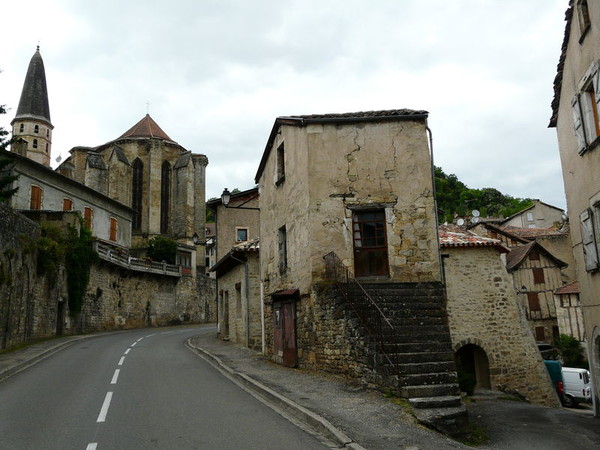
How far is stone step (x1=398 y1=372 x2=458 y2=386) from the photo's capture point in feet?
32.2

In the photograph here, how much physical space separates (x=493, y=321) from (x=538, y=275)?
1694 centimetres

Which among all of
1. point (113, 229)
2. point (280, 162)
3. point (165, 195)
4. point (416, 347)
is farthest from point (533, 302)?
point (165, 195)

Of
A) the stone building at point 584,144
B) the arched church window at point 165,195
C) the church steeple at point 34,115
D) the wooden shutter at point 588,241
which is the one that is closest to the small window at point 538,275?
the stone building at point 584,144

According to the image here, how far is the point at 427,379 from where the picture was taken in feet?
32.6

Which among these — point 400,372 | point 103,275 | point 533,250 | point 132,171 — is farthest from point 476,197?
point 400,372

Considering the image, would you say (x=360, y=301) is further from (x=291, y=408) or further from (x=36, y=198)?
(x=36, y=198)

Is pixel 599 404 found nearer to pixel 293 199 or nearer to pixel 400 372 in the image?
pixel 400 372

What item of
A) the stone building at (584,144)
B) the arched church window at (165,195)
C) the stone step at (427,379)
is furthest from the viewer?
the arched church window at (165,195)

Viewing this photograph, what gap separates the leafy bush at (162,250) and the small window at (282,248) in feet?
107

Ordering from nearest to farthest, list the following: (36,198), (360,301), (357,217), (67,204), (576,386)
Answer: (360,301)
(357,217)
(576,386)
(36,198)
(67,204)

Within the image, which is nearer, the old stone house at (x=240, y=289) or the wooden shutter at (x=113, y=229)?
the old stone house at (x=240, y=289)

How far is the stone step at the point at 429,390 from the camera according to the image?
955cm

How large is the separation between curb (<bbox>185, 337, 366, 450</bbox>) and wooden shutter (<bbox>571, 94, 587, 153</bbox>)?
9.14 metres

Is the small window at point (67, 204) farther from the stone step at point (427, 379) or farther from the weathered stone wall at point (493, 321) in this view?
the stone step at point (427, 379)
